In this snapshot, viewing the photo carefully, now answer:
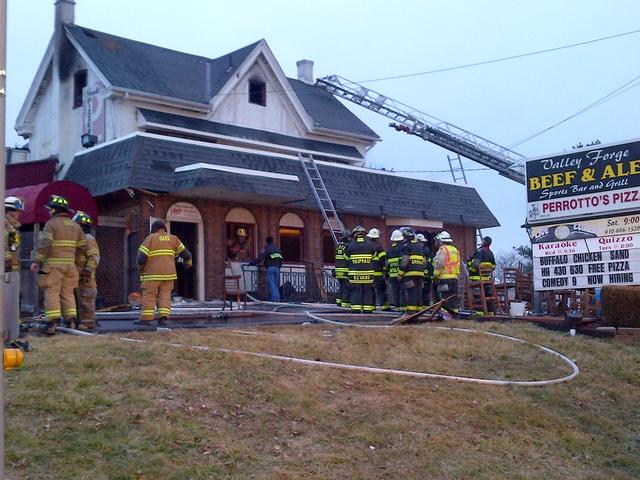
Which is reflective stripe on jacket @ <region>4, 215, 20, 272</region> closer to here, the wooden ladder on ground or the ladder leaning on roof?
the wooden ladder on ground

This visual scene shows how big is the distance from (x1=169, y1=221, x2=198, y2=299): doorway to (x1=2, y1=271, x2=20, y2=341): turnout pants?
18.1 metres

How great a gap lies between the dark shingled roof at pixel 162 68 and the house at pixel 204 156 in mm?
63

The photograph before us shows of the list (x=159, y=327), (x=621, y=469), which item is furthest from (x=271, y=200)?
(x=621, y=469)

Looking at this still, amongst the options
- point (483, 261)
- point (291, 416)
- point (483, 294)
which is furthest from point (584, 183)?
point (291, 416)

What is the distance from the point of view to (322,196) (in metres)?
25.6

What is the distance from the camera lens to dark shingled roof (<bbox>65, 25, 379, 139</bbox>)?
2623 centimetres

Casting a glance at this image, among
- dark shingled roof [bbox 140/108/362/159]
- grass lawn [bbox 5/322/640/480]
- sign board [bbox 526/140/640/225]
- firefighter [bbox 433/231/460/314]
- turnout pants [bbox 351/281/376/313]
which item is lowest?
grass lawn [bbox 5/322/640/480]

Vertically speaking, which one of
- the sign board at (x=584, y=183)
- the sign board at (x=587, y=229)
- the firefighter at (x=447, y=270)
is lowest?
the firefighter at (x=447, y=270)

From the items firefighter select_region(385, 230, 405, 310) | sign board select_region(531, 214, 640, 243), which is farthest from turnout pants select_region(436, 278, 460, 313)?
sign board select_region(531, 214, 640, 243)

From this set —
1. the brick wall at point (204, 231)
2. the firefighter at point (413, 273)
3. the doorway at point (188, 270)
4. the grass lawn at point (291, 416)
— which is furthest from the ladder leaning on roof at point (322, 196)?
the grass lawn at point (291, 416)

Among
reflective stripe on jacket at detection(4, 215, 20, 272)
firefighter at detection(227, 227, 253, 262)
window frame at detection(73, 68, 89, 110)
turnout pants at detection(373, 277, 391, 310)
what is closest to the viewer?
reflective stripe on jacket at detection(4, 215, 20, 272)

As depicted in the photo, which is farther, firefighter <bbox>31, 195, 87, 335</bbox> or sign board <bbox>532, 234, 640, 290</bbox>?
sign board <bbox>532, 234, 640, 290</bbox>

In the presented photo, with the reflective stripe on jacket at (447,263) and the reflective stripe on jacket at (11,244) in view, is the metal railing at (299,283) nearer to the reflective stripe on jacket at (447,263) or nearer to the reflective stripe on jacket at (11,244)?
the reflective stripe on jacket at (447,263)

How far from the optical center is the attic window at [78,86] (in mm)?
27453
